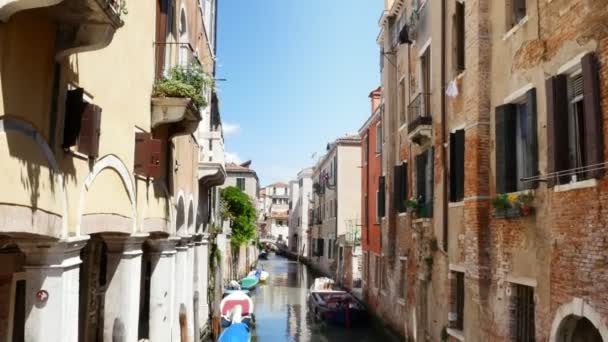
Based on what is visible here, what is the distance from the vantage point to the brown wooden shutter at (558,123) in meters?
6.73

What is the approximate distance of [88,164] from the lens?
536 centimetres

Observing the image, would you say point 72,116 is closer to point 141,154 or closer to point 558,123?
point 141,154

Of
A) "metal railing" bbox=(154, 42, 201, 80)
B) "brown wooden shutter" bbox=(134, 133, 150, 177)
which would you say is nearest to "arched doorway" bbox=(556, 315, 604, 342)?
"brown wooden shutter" bbox=(134, 133, 150, 177)

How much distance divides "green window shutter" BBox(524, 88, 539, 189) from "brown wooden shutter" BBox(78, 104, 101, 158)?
521 cm

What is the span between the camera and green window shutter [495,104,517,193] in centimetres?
825

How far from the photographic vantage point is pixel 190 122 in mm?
8734

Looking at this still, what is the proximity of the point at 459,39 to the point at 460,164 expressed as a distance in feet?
8.20

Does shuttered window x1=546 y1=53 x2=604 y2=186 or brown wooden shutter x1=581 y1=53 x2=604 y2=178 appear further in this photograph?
shuttered window x1=546 y1=53 x2=604 y2=186

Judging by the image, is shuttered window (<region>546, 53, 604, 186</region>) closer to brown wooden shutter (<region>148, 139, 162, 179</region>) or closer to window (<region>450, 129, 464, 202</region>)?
window (<region>450, 129, 464, 202</region>)

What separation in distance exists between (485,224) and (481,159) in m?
0.98

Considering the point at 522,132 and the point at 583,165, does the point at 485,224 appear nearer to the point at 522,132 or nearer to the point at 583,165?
the point at 522,132

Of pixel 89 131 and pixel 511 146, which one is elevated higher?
pixel 511 146

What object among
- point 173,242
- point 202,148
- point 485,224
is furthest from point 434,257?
point 202,148

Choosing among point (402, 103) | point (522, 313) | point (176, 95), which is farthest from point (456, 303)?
point (402, 103)
